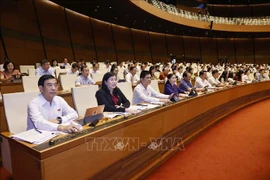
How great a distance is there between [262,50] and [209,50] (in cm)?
417

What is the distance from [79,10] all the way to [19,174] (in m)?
9.57

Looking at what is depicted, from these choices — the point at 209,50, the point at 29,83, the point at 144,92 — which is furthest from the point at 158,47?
the point at 144,92

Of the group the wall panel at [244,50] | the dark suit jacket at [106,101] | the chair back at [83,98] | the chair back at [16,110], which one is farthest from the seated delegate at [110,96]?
the wall panel at [244,50]

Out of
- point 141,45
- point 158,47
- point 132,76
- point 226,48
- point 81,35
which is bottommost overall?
point 132,76

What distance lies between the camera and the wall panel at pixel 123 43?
517 inches

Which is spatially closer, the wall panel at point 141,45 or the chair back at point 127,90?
the chair back at point 127,90

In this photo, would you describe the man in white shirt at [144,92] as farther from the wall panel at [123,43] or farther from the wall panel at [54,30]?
the wall panel at [123,43]

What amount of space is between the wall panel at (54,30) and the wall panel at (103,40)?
2.06m

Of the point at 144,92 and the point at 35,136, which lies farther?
the point at 144,92

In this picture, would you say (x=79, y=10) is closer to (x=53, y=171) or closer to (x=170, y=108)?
(x=170, y=108)

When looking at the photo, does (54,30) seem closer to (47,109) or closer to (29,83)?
(29,83)

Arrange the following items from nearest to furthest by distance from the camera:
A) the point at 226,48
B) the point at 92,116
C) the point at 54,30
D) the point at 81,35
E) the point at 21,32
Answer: the point at 92,116 → the point at 21,32 → the point at 54,30 → the point at 81,35 → the point at 226,48

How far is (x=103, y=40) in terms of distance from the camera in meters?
12.2

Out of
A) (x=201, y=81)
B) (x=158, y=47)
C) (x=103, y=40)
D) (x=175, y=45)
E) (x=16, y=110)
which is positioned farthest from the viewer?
(x=175, y=45)
